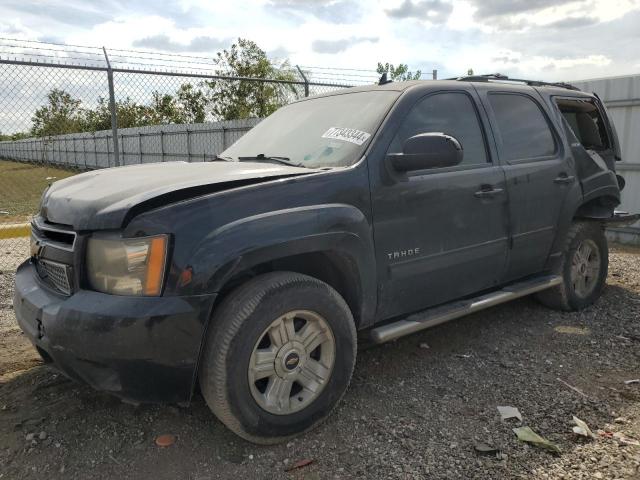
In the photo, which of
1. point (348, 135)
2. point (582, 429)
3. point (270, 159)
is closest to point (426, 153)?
point (348, 135)

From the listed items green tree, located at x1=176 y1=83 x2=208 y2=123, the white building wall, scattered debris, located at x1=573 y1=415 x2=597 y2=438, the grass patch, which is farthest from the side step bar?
green tree, located at x1=176 y1=83 x2=208 y2=123

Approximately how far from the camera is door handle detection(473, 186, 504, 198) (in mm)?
3574

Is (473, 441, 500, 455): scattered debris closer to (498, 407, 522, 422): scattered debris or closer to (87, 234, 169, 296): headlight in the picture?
(498, 407, 522, 422): scattered debris

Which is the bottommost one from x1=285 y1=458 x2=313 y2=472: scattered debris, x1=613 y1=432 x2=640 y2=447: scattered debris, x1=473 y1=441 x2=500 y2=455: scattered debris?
x1=613 y1=432 x2=640 y2=447: scattered debris

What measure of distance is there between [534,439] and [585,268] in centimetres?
256

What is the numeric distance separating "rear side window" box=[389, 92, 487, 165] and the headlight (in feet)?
5.39

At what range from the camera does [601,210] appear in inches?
189

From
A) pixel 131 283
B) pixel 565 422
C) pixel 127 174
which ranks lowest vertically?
pixel 565 422

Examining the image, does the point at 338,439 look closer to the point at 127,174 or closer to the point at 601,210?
the point at 127,174

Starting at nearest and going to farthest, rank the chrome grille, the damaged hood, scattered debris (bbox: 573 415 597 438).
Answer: the damaged hood < the chrome grille < scattered debris (bbox: 573 415 597 438)

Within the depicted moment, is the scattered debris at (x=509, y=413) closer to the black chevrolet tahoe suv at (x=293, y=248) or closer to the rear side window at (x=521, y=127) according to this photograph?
the black chevrolet tahoe suv at (x=293, y=248)

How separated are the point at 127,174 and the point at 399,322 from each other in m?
1.85

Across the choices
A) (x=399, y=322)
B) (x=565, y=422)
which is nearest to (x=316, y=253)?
(x=399, y=322)

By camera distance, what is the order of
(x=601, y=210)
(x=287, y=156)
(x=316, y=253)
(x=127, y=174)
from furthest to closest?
(x=601, y=210), (x=287, y=156), (x=127, y=174), (x=316, y=253)
